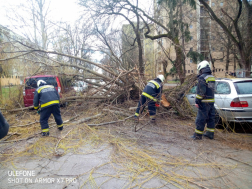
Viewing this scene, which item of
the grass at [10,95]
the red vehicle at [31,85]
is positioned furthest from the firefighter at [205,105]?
the grass at [10,95]

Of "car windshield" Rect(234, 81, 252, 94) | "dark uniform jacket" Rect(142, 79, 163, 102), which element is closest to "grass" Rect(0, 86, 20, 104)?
"dark uniform jacket" Rect(142, 79, 163, 102)

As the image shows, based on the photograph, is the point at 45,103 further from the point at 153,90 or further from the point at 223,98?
the point at 223,98

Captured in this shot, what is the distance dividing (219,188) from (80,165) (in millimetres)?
2167

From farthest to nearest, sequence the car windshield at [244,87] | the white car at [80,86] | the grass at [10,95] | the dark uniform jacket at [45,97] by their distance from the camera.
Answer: the white car at [80,86]
the grass at [10,95]
the car windshield at [244,87]
the dark uniform jacket at [45,97]

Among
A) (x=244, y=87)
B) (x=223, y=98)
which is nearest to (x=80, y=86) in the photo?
(x=223, y=98)

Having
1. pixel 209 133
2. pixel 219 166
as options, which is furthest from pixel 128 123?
pixel 219 166

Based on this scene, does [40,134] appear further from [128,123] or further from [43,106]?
[128,123]

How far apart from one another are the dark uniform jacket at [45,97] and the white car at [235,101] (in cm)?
429

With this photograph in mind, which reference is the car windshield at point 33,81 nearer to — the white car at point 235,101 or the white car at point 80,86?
the white car at point 80,86

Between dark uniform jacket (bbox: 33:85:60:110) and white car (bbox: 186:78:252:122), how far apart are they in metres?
4.29

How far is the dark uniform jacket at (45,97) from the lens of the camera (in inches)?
174

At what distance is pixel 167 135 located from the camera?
454 cm

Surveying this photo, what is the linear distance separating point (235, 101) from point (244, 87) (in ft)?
1.67

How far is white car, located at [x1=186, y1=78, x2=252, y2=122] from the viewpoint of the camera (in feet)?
15.1
